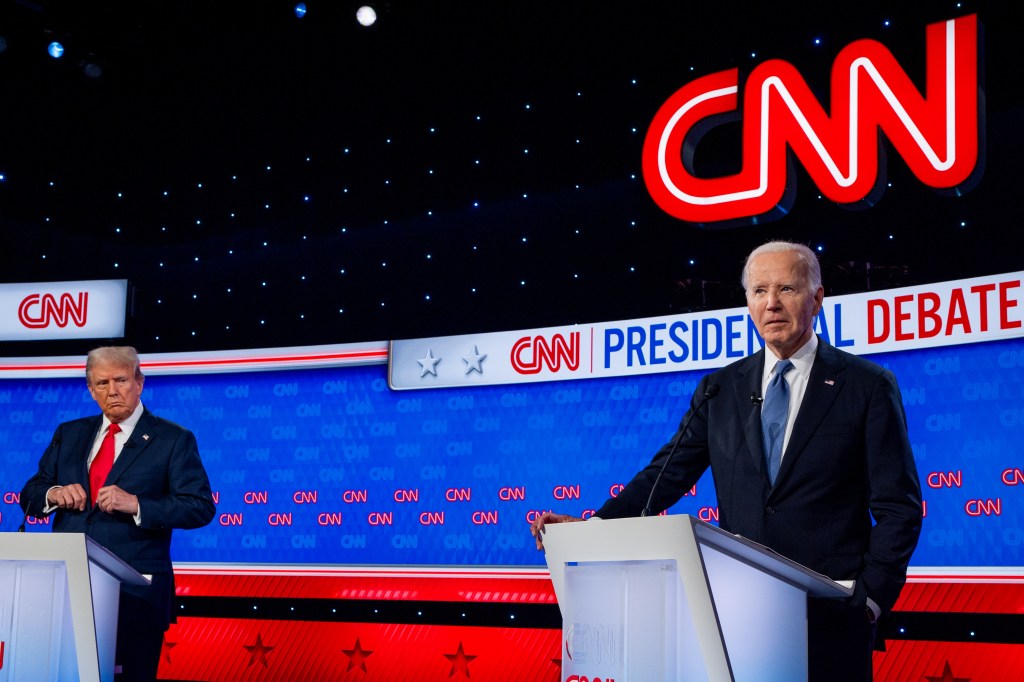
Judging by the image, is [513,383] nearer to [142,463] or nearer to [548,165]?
[548,165]

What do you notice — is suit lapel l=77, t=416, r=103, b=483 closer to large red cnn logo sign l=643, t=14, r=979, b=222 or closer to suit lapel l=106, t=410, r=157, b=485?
suit lapel l=106, t=410, r=157, b=485

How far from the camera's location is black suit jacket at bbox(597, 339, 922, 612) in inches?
88.0

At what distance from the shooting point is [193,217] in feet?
22.0

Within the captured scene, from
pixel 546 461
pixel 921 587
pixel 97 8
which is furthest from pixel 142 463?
pixel 97 8

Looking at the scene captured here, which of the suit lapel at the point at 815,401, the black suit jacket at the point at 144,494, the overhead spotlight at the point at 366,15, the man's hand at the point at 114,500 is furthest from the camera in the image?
the overhead spotlight at the point at 366,15

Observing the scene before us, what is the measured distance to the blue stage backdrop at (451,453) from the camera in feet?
14.9

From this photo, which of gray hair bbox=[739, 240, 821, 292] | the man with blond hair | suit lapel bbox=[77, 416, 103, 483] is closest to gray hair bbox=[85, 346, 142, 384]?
the man with blond hair

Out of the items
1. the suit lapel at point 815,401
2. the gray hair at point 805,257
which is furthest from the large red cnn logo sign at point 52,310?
the suit lapel at point 815,401

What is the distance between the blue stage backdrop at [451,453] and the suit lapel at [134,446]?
2.11 meters

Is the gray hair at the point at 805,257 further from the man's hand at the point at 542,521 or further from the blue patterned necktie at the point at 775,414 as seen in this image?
the man's hand at the point at 542,521

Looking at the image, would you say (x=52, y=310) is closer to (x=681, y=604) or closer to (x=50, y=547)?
(x=50, y=547)

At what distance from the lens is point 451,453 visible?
5.74m

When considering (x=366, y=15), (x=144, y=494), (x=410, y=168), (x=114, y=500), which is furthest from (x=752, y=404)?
(x=366, y=15)

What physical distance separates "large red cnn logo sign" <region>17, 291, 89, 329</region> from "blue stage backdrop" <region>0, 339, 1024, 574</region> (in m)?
0.38
